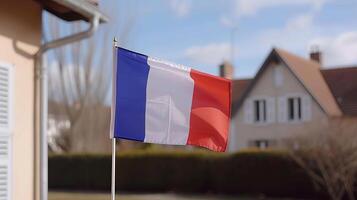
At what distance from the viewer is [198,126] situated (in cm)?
719

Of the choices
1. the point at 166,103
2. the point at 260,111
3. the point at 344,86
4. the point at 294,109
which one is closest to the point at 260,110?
the point at 260,111

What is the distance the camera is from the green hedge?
25297 mm

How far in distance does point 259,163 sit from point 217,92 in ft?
61.9

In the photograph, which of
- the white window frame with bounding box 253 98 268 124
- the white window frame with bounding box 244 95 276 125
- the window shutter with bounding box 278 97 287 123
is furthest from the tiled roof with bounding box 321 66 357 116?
the white window frame with bounding box 253 98 268 124

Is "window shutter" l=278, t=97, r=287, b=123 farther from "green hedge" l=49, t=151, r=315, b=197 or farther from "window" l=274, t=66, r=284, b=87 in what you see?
"green hedge" l=49, t=151, r=315, b=197

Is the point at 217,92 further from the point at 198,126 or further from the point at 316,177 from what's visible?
the point at 316,177

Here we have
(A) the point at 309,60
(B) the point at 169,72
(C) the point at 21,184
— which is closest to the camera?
(C) the point at 21,184

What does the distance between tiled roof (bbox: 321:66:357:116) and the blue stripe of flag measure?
33.6m

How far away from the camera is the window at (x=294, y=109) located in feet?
131

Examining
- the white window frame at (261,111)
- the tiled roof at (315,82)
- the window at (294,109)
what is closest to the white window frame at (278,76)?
the tiled roof at (315,82)

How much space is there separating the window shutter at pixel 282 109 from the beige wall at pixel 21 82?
3496cm

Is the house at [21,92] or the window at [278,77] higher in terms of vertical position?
the window at [278,77]

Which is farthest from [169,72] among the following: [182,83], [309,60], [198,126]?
[309,60]

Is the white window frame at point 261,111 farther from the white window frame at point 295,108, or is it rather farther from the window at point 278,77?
the window at point 278,77
